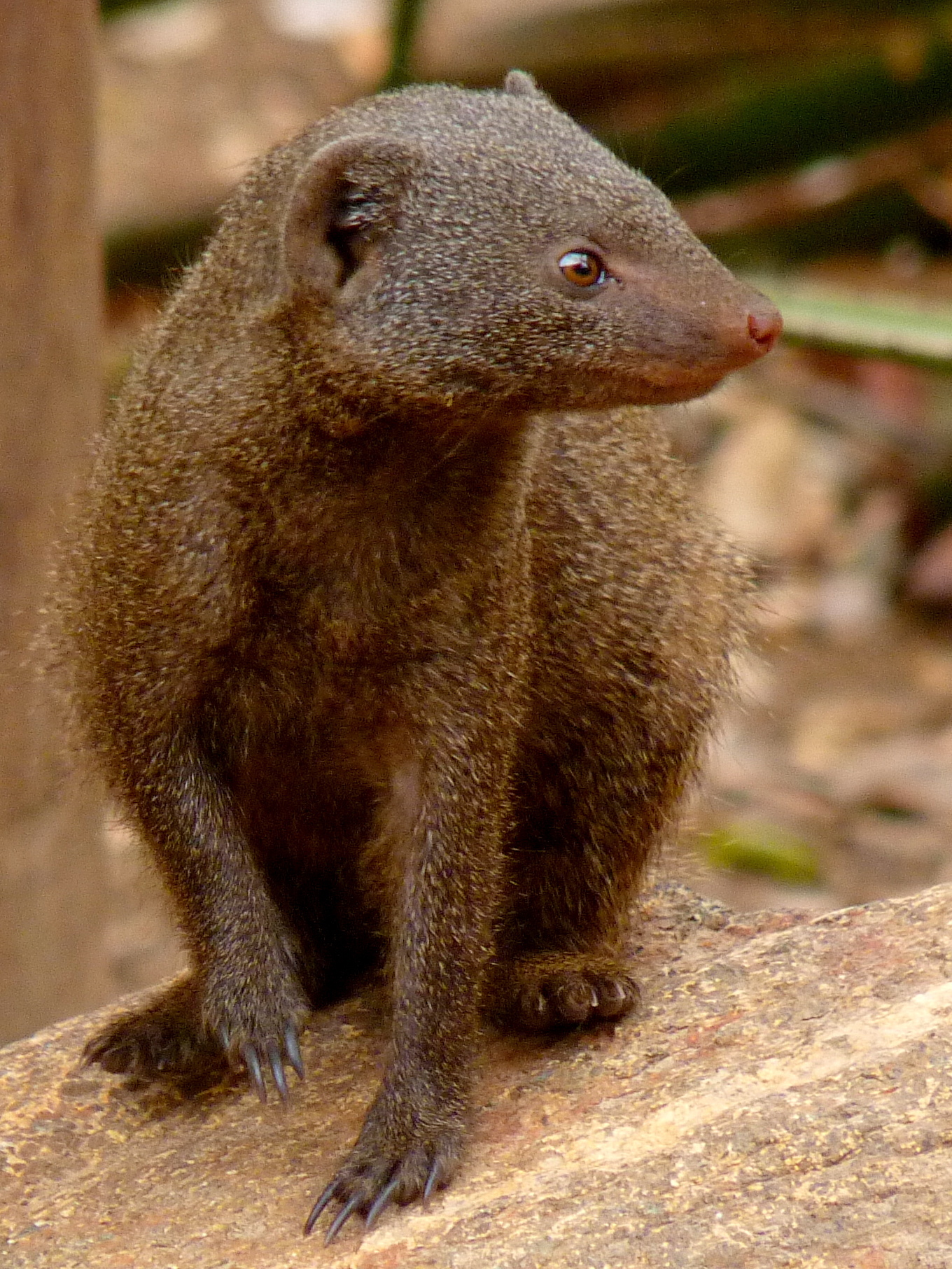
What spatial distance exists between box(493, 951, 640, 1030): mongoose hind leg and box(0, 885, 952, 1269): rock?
1.7 inches

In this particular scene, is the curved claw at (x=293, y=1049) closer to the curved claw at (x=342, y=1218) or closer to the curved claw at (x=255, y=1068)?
the curved claw at (x=255, y=1068)

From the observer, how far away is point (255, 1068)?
2.99 m

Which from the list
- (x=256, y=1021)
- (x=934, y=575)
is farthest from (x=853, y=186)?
(x=256, y=1021)

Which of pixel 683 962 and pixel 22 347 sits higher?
pixel 22 347

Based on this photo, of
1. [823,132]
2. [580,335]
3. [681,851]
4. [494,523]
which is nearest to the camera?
[580,335]

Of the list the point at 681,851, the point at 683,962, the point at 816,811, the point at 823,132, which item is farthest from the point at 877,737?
the point at 683,962

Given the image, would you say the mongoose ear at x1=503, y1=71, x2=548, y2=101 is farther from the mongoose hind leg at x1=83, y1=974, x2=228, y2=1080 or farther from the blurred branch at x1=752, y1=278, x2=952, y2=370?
the blurred branch at x1=752, y1=278, x2=952, y2=370

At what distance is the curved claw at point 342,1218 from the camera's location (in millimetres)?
2785

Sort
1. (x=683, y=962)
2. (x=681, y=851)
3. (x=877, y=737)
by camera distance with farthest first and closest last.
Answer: (x=877, y=737), (x=681, y=851), (x=683, y=962)

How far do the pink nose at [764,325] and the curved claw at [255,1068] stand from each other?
4.55 ft

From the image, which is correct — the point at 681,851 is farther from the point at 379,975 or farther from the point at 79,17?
the point at 79,17

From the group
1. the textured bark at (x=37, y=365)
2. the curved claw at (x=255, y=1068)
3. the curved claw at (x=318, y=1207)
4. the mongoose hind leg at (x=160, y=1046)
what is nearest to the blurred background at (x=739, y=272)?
the textured bark at (x=37, y=365)

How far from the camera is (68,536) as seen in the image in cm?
344

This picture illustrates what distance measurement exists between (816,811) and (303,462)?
383cm
